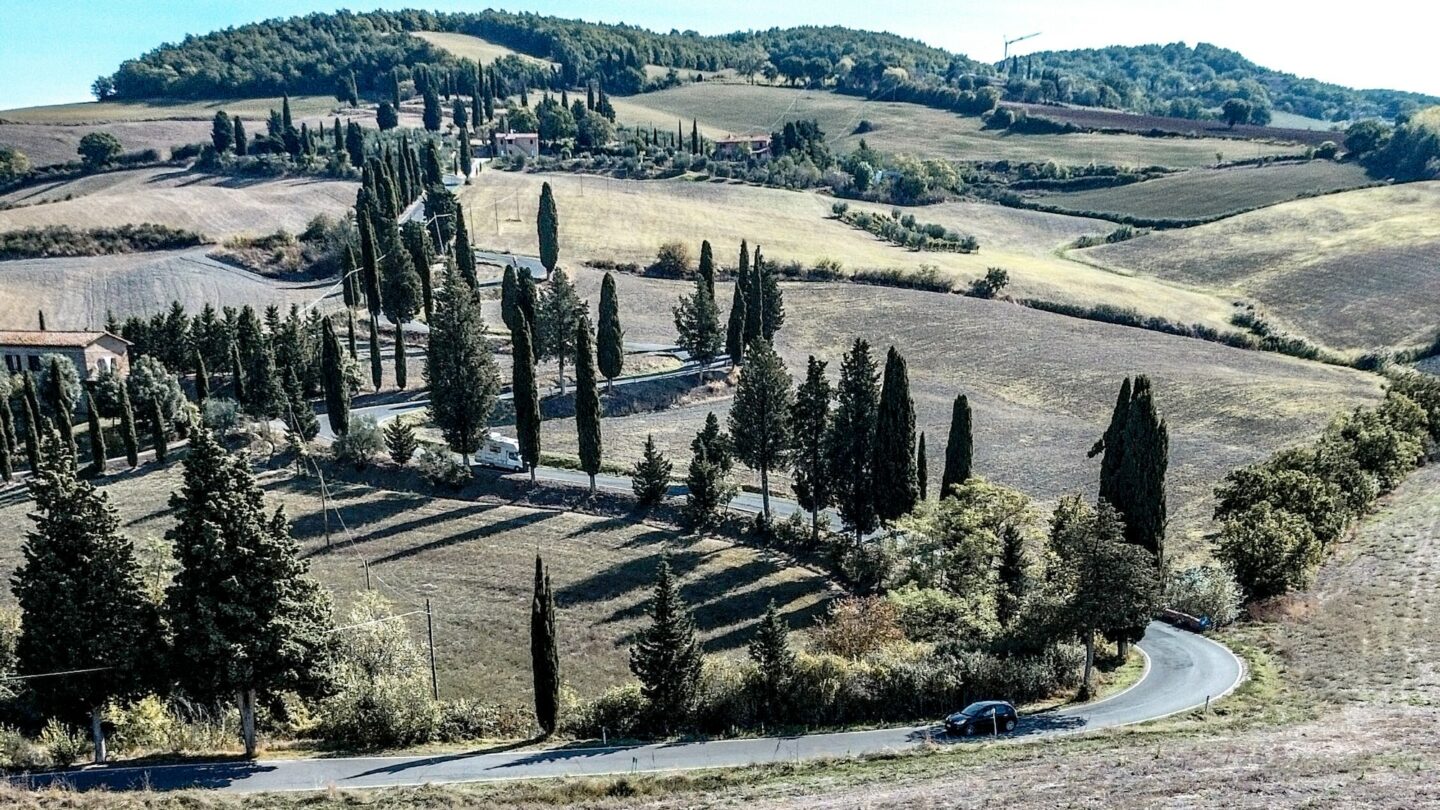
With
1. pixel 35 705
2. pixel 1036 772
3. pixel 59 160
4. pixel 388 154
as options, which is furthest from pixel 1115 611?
pixel 59 160

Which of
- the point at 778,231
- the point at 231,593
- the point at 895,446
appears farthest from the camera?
the point at 778,231

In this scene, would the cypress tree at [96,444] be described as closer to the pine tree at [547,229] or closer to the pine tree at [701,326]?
the pine tree at [701,326]

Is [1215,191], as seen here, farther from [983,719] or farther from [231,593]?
[231,593]

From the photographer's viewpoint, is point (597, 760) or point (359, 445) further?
point (359, 445)

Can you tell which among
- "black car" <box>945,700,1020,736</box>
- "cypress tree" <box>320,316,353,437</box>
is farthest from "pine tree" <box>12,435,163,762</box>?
"cypress tree" <box>320,316,353,437</box>

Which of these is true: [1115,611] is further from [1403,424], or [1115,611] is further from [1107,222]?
[1107,222]

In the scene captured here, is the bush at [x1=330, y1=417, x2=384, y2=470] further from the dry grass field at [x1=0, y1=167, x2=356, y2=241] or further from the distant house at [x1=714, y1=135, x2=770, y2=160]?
the distant house at [x1=714, y1=135, x2=770, y2=160]

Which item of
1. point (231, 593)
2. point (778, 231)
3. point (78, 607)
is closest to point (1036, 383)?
point (778, 231)
